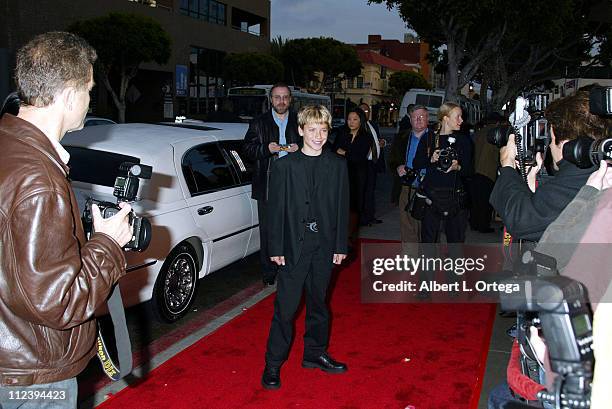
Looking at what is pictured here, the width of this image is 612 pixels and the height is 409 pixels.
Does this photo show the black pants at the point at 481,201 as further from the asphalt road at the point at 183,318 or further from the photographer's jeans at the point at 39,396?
the photographer's jeans at the point at 39,396

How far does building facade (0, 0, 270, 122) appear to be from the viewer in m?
28.6

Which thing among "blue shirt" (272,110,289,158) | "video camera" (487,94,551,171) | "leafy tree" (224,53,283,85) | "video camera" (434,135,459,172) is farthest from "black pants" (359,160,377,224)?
"leafy tree" (224,53,283,85)

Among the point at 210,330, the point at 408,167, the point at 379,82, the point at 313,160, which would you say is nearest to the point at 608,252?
the point at 313,160

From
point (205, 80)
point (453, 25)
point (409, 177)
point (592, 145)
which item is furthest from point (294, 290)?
point (205, 80)

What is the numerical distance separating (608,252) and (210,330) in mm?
3981

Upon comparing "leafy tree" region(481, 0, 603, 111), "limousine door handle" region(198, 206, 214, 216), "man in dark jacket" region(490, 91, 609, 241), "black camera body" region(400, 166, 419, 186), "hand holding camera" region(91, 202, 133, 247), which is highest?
"leafy tree" region(481, 0, 603, 111)

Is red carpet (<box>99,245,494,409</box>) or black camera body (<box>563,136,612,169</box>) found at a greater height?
black camera body (<box>563,136,612,169</box>)

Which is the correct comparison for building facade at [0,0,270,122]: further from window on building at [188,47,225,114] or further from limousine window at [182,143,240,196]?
limousine window at [182,143,240,196]

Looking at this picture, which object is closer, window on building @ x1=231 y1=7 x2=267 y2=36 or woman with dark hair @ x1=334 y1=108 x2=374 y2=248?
woman with dark hair @ x1=334 y1=108 x2=374 y2=248

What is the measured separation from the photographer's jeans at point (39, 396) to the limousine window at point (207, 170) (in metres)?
3.63

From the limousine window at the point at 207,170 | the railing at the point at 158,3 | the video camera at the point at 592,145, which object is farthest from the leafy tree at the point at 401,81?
the video camera at the point at 592,145

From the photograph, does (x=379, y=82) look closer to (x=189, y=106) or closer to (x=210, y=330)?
(x=189, y=106)

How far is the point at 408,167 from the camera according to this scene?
641cm

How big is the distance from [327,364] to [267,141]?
8.62ft
